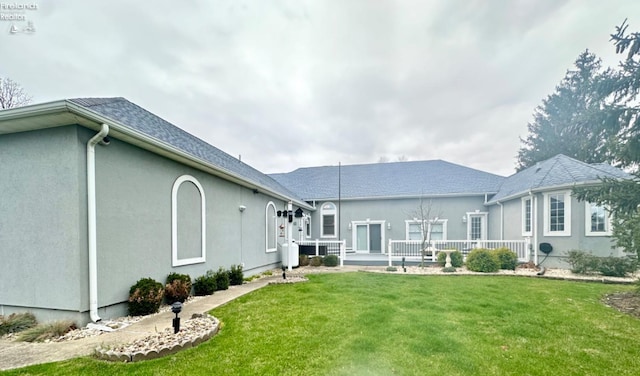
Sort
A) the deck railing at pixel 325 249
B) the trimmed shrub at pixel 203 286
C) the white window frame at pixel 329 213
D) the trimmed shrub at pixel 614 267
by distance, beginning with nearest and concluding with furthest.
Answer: the trimmed shrub at pixel 203 286
the trimmed shrub at pixel 614 267
the deck railing at pixel 325 249
the white window frame at pixel 329 213

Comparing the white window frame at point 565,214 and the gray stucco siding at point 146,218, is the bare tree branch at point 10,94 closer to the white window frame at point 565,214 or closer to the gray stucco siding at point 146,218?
the gray stucco siding at point 146,218

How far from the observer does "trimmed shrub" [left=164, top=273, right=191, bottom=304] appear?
20.1 ft

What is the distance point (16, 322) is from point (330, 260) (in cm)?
1042

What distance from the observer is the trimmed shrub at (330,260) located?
13297mm

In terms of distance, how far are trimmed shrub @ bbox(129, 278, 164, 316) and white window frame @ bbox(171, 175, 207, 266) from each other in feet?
3.16

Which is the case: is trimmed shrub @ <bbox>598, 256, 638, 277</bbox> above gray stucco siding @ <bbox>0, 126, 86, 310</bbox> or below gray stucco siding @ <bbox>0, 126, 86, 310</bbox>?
below

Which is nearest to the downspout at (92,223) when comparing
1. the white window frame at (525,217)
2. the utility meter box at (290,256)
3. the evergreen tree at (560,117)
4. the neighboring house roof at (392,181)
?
the utility meter box at (290,256)

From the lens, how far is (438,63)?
11.0 m

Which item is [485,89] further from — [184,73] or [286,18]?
[184,73]

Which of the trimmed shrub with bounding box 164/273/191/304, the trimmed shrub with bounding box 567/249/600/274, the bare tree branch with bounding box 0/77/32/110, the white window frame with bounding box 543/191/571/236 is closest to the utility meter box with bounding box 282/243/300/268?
the trimmed shrub with bounding box 164/273/191/304

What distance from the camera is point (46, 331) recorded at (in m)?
4.30

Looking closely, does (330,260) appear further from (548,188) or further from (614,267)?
(614,267)

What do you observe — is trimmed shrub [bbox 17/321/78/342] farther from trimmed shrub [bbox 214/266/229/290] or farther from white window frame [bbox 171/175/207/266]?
trimmed shrub [bbox 214/266/229/290]

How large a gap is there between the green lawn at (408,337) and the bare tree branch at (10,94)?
20.5m
